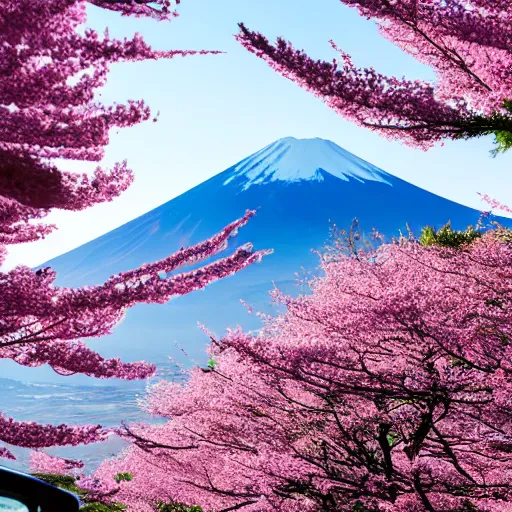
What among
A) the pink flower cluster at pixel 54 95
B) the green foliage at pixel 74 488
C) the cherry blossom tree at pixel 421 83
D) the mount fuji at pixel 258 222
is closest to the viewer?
the pink flower cluster at pixel 54 95

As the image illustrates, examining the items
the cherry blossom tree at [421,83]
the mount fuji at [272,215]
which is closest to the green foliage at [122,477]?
the cherry blossom tree at [421,83]

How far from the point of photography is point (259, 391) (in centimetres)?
679

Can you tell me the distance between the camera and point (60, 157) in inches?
163

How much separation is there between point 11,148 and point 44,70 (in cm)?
58

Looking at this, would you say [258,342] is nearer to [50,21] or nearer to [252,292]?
[50,21]

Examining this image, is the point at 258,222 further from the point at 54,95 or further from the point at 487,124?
the point at 54,95

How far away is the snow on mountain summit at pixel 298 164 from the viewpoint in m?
169

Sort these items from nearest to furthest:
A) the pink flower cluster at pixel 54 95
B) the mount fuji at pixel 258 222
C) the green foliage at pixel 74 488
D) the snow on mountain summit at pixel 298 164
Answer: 1. the pink flower cluster at pixel 54 95
2. the green foliage at pixel 74 488
3. the mount fuji at pixel 258 222
4. the snow on mountain summit at pixel 298 164

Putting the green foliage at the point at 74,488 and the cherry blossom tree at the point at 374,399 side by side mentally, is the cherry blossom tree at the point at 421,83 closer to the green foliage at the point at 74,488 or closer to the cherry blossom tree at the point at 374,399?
the cherry blossom tree at the point at 374,399

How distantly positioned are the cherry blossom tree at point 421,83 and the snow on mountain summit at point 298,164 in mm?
163899

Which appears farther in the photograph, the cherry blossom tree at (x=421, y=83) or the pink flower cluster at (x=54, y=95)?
the cherry blossom tree at (x=421, y=83)

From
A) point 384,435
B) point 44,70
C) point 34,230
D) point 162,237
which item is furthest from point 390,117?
point 162,237

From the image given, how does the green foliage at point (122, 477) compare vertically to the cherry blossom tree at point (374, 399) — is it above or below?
below

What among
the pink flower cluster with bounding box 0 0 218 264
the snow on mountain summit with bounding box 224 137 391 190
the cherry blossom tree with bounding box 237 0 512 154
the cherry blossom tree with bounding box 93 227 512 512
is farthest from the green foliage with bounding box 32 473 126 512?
the snow on mountain summit with bounding box 224 137 391 190
